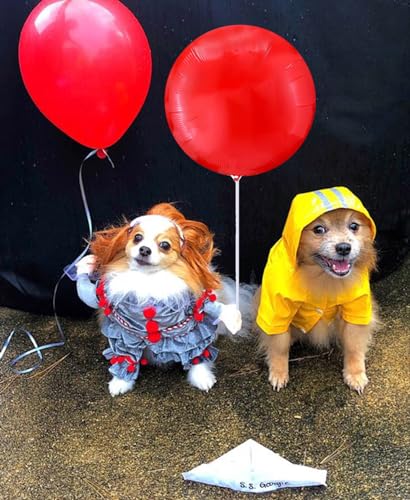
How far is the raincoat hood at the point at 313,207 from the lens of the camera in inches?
83.9

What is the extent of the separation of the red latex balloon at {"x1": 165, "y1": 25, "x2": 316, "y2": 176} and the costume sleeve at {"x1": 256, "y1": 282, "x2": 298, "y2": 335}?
58cm

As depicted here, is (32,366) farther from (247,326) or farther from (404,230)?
(404,230)

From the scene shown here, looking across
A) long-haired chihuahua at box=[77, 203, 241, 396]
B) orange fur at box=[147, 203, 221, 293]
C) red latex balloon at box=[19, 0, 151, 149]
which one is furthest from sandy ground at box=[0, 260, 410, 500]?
red latex balloon at box=[19, 0, 151, 149]

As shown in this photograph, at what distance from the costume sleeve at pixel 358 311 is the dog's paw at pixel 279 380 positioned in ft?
1.24

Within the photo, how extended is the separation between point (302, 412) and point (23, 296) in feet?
5.49

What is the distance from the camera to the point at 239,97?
83.0 inches

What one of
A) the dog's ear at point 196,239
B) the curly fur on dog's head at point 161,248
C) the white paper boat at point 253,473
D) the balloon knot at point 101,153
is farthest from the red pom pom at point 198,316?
the balloon knot at point 101,153

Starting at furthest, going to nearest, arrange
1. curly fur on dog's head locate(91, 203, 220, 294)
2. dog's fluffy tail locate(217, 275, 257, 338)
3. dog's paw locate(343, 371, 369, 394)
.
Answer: dog's fluffy tail locate(217, 275, 257, 338) → dog's paw locate(343, 371, 369, 394) → curly fur on dog's head locate(91, 203, 220, 294)

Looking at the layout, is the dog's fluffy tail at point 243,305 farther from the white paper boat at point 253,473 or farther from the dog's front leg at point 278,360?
the white paper boat at point 253,473

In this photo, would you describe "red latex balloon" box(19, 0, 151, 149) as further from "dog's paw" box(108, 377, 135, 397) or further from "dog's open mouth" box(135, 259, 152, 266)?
"dog's paw" box(108, 377, 135, 397)

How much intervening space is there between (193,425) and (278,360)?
0.48m

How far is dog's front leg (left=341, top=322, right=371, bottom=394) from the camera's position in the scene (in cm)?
247

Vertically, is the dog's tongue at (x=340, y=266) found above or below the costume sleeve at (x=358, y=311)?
above

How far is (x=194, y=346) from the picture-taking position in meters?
2.50
